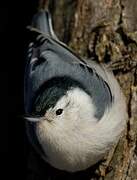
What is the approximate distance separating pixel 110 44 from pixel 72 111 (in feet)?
2.24

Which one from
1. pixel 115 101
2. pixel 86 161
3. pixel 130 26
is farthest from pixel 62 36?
pixel 86 161

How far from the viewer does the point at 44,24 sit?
12.2 ft

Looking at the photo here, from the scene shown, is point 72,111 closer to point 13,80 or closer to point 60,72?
point 60,72

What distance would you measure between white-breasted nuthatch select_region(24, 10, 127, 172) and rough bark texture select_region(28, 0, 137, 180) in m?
0.09

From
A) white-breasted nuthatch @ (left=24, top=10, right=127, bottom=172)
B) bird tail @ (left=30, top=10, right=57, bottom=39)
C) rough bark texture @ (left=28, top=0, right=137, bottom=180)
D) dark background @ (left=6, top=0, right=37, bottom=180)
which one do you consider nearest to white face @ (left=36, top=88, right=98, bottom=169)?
white-breasted nuthatch @ (left=24, top=10, right=127, bottom=172)

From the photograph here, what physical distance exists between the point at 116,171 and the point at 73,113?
0.42 metres

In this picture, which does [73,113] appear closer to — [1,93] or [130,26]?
[130,26]

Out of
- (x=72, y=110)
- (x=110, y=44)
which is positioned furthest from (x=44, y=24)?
(x=72, y=110)

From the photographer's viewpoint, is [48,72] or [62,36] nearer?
[48,72]

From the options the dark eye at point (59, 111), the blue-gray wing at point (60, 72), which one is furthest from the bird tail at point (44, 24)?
the dark eye at point (59, 111)

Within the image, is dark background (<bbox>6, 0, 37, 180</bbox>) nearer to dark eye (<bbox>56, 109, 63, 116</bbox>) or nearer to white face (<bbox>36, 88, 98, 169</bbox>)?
white face (<bbox>36, 88, 98, 169</bbox>)

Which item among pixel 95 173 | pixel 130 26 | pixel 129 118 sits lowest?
pixel 95 173

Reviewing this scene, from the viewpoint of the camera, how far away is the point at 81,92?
2885 mm

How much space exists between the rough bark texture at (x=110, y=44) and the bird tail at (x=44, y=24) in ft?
0.24
